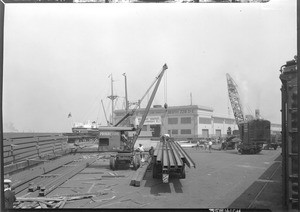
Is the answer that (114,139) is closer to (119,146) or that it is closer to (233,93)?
(119,146)

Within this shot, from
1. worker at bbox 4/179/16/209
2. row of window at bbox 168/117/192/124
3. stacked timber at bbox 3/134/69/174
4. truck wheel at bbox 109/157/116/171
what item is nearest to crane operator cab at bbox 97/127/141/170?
truck wheel at bbox 109/157/116/171

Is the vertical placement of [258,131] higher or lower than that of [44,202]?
higher

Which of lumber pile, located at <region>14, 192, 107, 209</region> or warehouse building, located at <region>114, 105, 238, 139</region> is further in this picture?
warehouse building, located at <region>114, 105, 238, 139</region>

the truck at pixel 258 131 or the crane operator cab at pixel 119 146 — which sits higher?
the truck at pixel 258 131

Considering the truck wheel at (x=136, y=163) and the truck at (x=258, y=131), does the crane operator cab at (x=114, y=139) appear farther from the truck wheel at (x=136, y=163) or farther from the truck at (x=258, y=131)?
the truck at (x=258, y=131)

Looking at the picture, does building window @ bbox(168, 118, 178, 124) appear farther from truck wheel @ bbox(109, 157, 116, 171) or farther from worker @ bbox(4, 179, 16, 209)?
truck wheel @ bbox(109, 157, 116, 171)

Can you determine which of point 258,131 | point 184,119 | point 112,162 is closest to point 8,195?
point 184,119

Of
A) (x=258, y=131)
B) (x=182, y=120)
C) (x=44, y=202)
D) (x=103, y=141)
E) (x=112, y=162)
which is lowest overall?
(x=112, y=162)

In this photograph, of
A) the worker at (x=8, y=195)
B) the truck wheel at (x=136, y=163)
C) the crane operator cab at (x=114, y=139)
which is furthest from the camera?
the truck wheel at (x=136, y=163)

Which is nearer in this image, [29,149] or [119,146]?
[29,149]

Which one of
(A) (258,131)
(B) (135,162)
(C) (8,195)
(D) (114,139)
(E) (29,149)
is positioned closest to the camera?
(C) (8,195)

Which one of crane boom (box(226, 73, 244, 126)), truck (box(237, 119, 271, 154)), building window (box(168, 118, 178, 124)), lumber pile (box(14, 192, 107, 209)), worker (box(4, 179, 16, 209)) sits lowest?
lumber pile (box(14, 192, 107, 209))

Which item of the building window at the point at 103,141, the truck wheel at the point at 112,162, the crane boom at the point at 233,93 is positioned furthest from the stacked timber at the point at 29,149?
the crane boom at the point at 233,93

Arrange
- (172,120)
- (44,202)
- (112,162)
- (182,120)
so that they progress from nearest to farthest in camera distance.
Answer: (44,202)
(172,120)
(182,120)
(112,162)
